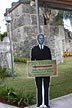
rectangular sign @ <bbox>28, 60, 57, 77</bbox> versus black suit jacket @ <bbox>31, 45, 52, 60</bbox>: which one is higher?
black suit jacket @ <bbox>31, 45, 52, 60</bbox>

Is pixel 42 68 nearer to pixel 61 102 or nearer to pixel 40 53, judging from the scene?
pixel 40 53

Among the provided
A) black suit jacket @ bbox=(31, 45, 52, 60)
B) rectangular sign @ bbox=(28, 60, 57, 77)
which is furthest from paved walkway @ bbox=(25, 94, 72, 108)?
black suit jacket @ bbox=(31, 45, 52, 60)

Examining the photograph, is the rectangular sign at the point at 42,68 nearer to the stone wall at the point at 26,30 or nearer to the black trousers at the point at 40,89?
the black trousers at the point at 40,89

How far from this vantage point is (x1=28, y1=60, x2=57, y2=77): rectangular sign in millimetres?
7230

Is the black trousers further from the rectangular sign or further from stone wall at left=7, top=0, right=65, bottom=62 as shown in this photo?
stone wall at left=7, top=0, right=65, bottom=62

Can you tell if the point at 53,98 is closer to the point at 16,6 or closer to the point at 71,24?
the point at 16,6

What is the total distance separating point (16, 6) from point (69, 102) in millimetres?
15090

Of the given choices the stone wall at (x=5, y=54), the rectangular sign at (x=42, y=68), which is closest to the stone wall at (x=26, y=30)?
the stone wall at (x=5, y=54)

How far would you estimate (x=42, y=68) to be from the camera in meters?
7.27

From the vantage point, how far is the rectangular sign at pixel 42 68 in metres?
7.23

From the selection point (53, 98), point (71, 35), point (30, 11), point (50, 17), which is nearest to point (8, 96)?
point (53, 98)

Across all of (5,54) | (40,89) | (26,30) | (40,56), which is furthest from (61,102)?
(26,30)

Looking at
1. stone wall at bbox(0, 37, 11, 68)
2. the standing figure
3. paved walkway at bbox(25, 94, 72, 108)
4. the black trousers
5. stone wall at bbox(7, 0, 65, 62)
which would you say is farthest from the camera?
stone wall at bbox(7, 0, 65, 62)

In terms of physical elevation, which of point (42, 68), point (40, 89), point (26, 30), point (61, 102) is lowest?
point (61, 102)
